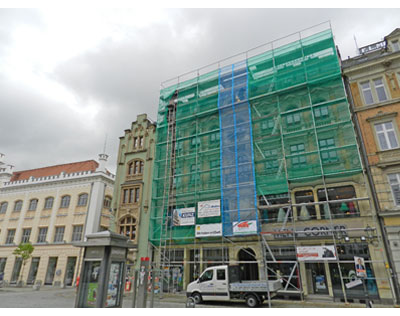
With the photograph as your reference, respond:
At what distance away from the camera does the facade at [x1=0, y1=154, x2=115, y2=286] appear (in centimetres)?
2936

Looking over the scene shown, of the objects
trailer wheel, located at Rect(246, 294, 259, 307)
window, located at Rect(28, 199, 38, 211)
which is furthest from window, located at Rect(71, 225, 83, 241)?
trailer wheel, located at Rect(246, 294, 259, 307)

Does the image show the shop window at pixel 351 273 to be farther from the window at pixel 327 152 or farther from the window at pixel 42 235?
the window at pixel 42 235

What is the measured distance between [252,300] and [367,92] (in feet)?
53.1

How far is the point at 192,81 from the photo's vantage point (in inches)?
1041

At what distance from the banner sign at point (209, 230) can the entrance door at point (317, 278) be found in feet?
20.6

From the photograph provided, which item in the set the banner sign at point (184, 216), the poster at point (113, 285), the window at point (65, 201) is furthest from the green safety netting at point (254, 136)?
the window at point (65, 201)

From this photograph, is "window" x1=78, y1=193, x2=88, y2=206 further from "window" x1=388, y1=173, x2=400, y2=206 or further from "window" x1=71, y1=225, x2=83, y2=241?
"window" x1=388, y1=173, x2=400, y2=206

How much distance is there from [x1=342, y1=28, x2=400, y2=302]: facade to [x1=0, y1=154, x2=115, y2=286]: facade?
26349 millimetres

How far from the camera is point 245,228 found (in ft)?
61.4

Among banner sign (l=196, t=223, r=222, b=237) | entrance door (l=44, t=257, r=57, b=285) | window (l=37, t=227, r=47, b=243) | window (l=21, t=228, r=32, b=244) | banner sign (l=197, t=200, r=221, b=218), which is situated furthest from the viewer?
window (l=21, t=228, r=32, b=244)

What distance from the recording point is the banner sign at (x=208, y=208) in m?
20.7

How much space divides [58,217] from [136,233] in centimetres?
1291

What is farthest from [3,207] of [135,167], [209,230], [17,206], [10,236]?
[209,230]

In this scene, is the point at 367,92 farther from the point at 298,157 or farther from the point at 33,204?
the point at 33,204
